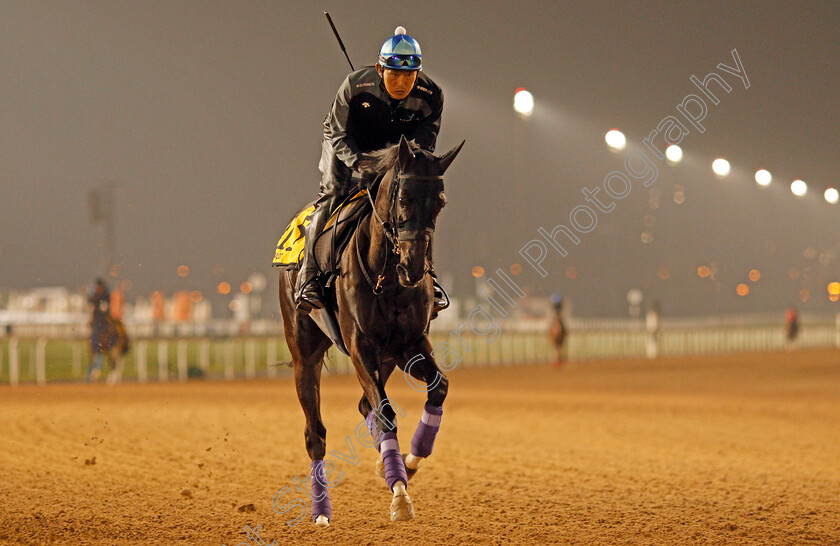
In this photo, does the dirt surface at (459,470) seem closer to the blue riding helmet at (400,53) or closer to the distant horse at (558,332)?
the blue riding helmet at (400,53)

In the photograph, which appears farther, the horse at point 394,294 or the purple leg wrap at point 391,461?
the purple leg wrap at point 391,461

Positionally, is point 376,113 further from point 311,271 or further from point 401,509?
point 401,509

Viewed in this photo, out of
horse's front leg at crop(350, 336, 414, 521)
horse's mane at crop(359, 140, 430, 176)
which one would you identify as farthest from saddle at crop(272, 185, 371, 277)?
horse's front leg at crop(350, 336, 414, 521)

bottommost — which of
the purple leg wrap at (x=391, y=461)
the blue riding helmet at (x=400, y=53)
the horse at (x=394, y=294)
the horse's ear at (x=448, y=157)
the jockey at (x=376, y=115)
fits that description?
the purple leg wrap at (x=391, y=461)

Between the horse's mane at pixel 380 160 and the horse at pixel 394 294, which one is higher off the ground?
the horse's mane at pixel 380 160

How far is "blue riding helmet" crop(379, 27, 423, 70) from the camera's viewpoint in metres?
6.76

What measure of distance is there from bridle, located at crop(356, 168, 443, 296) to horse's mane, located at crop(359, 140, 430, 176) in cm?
15

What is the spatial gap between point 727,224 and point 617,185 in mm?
20361

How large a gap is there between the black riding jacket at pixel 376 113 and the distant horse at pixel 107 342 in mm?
15994

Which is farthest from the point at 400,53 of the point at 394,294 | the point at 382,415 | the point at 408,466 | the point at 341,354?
the point at 341,354

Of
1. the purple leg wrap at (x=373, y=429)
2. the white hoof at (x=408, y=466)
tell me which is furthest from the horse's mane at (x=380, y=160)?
the white hoof at (x=408, y=466)

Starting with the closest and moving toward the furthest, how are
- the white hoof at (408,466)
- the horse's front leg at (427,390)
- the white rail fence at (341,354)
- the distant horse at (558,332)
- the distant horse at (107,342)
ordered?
the horse's front leg at (427,390)
the white hoof at (408,466)
the distant horse at (107,342)
the white rail fence at (341,354)
the distant horse at (558,332)

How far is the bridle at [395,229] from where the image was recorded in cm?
596

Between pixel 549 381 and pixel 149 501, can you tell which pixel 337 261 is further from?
pixel 549 381
